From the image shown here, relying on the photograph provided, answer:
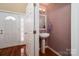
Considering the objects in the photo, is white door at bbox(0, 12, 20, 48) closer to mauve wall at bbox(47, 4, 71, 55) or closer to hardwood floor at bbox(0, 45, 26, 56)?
hardwood floor at bbox(0, 45, 26, 56)

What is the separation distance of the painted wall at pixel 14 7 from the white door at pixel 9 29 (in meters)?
0.07

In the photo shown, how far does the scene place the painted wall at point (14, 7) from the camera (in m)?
1.25

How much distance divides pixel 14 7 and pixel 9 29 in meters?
0.29

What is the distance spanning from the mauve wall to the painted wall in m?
0.34

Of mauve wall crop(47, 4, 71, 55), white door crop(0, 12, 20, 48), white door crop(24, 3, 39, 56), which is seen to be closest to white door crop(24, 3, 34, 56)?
white door crop(24, 3, 39, 56)

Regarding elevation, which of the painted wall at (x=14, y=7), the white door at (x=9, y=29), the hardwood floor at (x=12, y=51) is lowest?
the hardwood floor at (x=12, y=51)

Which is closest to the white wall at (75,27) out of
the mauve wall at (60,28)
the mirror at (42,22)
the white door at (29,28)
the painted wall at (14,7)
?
the mauve wall at (60,28)

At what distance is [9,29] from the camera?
4.10 ft

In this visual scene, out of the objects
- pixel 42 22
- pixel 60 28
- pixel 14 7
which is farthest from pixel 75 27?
pixel 14 7

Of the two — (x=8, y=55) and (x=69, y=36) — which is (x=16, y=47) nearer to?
(x=8, y=55)

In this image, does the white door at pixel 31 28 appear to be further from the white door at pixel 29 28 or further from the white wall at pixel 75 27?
the white wall at pixel 75 27

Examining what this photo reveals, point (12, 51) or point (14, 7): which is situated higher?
point (14, 7)

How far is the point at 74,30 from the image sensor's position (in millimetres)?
1281

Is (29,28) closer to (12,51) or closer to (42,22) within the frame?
(42,22)
